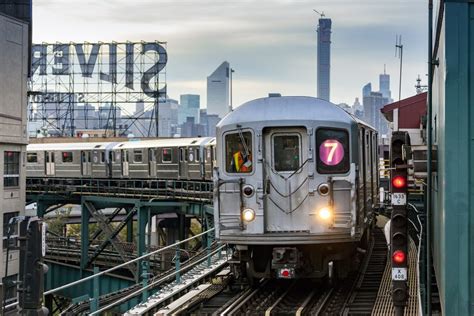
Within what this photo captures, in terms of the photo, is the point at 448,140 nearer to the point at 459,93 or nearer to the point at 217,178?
the point at 459,93

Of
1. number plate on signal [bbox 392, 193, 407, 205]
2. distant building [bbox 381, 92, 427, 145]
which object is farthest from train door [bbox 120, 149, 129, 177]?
number plate on signal [bbox 392, 193, 407, 205]

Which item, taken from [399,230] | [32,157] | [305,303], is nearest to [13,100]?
[32,157]

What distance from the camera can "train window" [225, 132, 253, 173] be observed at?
13.1 metres

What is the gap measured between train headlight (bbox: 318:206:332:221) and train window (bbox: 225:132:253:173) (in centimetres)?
130

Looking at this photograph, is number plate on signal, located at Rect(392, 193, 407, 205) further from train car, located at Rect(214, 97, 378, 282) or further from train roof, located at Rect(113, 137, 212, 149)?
train roof, located at Rect(113, 137, 212, 149)

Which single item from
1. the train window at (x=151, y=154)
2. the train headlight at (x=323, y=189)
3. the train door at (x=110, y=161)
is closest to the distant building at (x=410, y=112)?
the train window at (x=151, y=154)

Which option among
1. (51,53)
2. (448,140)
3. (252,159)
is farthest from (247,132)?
(51,53)

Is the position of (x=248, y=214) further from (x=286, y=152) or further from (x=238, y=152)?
(x=286, y=152)

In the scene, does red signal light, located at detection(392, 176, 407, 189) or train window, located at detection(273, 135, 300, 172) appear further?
train window, located at detection(273, 135, 300, 172)

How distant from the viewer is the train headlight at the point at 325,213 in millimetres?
12844

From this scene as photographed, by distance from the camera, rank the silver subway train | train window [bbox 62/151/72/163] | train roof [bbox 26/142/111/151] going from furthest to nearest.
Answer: train window [bbox 62/151/72/163] → train roof [bbox 26/142/111/151] → the silver subway train

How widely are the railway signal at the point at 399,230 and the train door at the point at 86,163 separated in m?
35.3

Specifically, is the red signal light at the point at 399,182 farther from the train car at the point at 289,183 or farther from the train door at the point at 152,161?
the train door at the point at 152,161

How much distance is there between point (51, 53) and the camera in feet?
221
